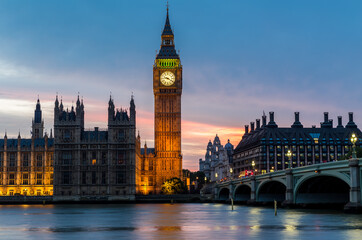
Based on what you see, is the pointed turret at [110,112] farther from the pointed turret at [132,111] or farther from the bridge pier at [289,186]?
the bridge pier at [289,186]

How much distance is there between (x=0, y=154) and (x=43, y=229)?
142 meters

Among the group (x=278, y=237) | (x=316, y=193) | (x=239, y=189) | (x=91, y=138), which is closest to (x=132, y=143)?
(x=91, y=138)

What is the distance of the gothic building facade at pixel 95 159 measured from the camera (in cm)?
17875

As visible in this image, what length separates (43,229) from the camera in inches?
2355

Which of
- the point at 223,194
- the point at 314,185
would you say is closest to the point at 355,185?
the point at 314,185

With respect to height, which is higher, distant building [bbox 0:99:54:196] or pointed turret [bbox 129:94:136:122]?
pointed turret [bbox 129:94:136:122]

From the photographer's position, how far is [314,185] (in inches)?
3880

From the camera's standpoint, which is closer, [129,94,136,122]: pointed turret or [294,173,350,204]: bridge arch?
[294,173,350,204]: bridge arch

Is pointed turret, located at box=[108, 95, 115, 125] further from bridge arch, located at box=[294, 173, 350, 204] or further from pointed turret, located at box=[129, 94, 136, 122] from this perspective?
bridge arch, located at box=[294, 173, 350, 204]

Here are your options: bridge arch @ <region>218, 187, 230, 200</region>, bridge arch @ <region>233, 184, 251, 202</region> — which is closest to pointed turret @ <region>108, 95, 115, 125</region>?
bridge arch @ <region>218, 187, 230, 200</region>

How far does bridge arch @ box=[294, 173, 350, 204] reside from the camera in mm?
95125

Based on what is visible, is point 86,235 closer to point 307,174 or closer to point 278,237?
point 278,237

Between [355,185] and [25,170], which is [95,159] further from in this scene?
[355,185]

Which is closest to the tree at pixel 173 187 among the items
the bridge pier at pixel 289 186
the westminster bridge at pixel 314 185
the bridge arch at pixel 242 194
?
the bridge arch at pixel 242 194
